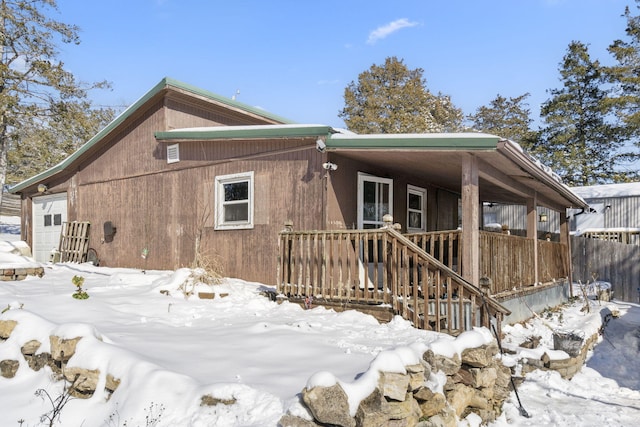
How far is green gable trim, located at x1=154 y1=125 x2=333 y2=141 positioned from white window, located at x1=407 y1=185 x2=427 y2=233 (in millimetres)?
3257

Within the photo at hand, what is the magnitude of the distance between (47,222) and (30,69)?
6996 millimetres

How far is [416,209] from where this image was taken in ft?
36.1

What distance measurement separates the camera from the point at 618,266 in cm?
1559

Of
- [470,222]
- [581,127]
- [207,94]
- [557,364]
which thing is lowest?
[557,364]

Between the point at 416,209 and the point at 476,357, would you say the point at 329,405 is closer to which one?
the point at 476,357

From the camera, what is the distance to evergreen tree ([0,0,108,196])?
58.1 feet

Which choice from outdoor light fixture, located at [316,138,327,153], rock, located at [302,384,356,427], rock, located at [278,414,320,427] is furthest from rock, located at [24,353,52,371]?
outdoor light fixture, located at [316,138,327,153]

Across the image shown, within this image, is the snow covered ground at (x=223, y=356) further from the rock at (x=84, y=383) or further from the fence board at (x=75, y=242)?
the fence board at (x=75, y=242)

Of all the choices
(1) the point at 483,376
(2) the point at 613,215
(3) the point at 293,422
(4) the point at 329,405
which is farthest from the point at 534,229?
(2) the point at 613,215

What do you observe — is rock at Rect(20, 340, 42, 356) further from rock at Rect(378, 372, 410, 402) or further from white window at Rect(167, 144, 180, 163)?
white window at Rect(167, 144, 180, 163)

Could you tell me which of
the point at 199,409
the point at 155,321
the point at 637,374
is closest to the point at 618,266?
the point at 637,374

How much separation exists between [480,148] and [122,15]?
37.7ft

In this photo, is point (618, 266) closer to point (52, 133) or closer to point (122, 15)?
point (122, 15)

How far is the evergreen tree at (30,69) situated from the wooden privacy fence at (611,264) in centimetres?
2066
